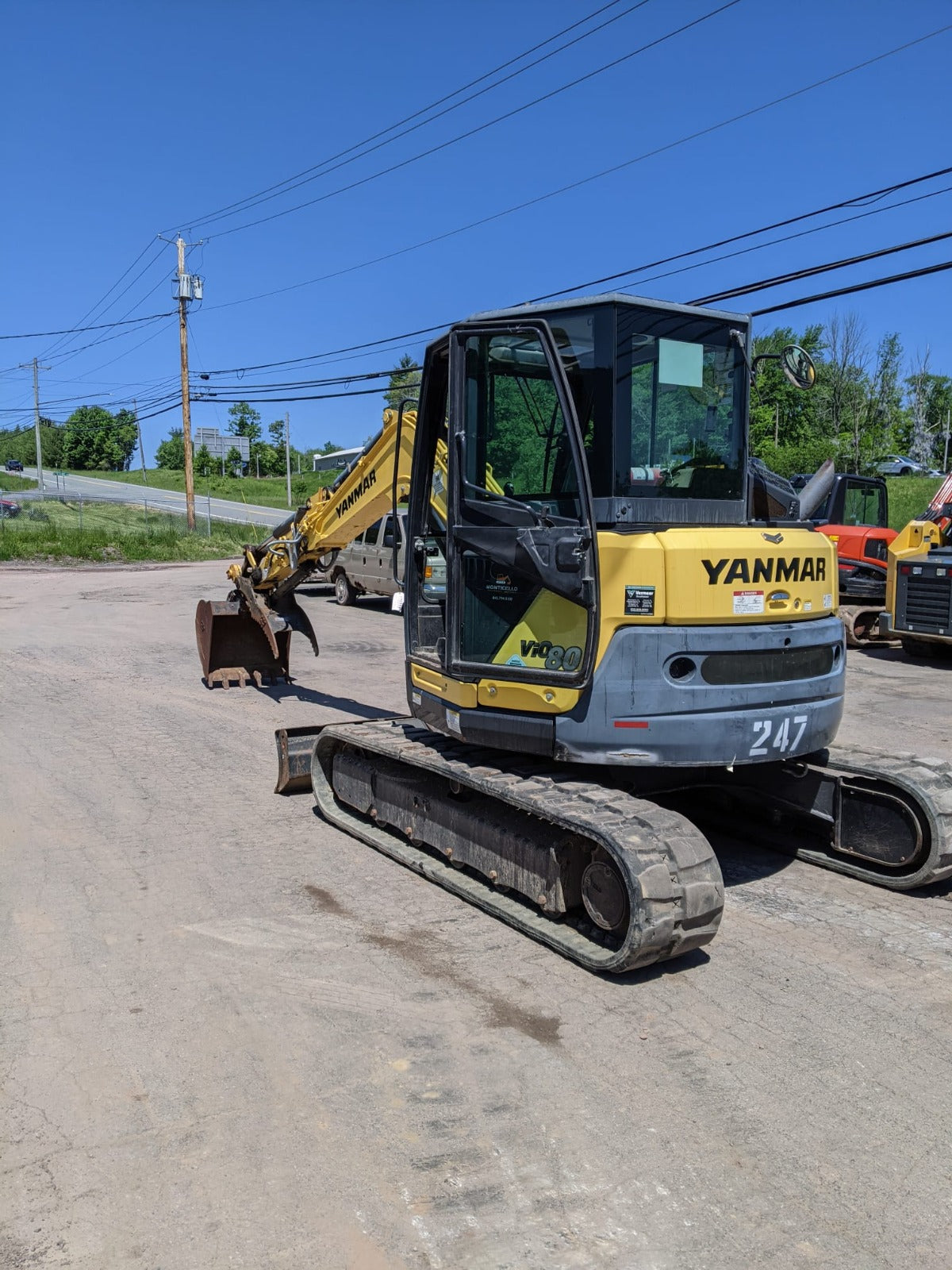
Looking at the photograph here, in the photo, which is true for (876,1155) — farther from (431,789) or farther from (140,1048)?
Answer: (431,789)

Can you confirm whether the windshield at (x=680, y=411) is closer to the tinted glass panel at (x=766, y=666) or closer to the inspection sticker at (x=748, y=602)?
the inspection sticker at (x=748, y=602)

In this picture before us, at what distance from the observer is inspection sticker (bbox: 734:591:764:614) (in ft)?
17.2

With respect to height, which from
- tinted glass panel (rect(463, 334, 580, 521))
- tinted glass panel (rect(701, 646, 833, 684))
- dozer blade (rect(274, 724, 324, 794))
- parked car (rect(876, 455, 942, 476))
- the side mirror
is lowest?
dozer blade (rect(274, 724, 324, 794))

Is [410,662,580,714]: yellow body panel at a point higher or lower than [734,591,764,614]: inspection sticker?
lower

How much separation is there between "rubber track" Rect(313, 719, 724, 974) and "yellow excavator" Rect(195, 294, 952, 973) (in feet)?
0.04

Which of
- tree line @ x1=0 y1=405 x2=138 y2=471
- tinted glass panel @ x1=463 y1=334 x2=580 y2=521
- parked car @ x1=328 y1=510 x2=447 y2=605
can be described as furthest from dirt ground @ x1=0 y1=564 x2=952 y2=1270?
tree line @ x1=0 y1=405 x2=138 y2=471

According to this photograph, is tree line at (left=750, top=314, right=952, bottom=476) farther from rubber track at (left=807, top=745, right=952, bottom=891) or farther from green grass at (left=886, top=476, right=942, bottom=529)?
rubber track at (left=807, top=745, right=952, bottom=891)

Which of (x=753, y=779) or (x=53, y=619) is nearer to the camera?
(x=753, y=779)

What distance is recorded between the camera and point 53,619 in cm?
1820

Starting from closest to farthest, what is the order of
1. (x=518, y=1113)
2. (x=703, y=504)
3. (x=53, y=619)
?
(x=518, y=1113) → (x=703, y=504) → (x=53, y=619)

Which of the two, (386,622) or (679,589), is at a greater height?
(679,589)

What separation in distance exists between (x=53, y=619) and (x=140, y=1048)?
15.4 meters

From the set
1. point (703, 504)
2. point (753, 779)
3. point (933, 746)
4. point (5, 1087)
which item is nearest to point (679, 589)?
point (703, 504)

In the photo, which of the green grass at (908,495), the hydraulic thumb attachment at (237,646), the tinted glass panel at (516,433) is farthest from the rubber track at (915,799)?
the green grass at (908,495)
